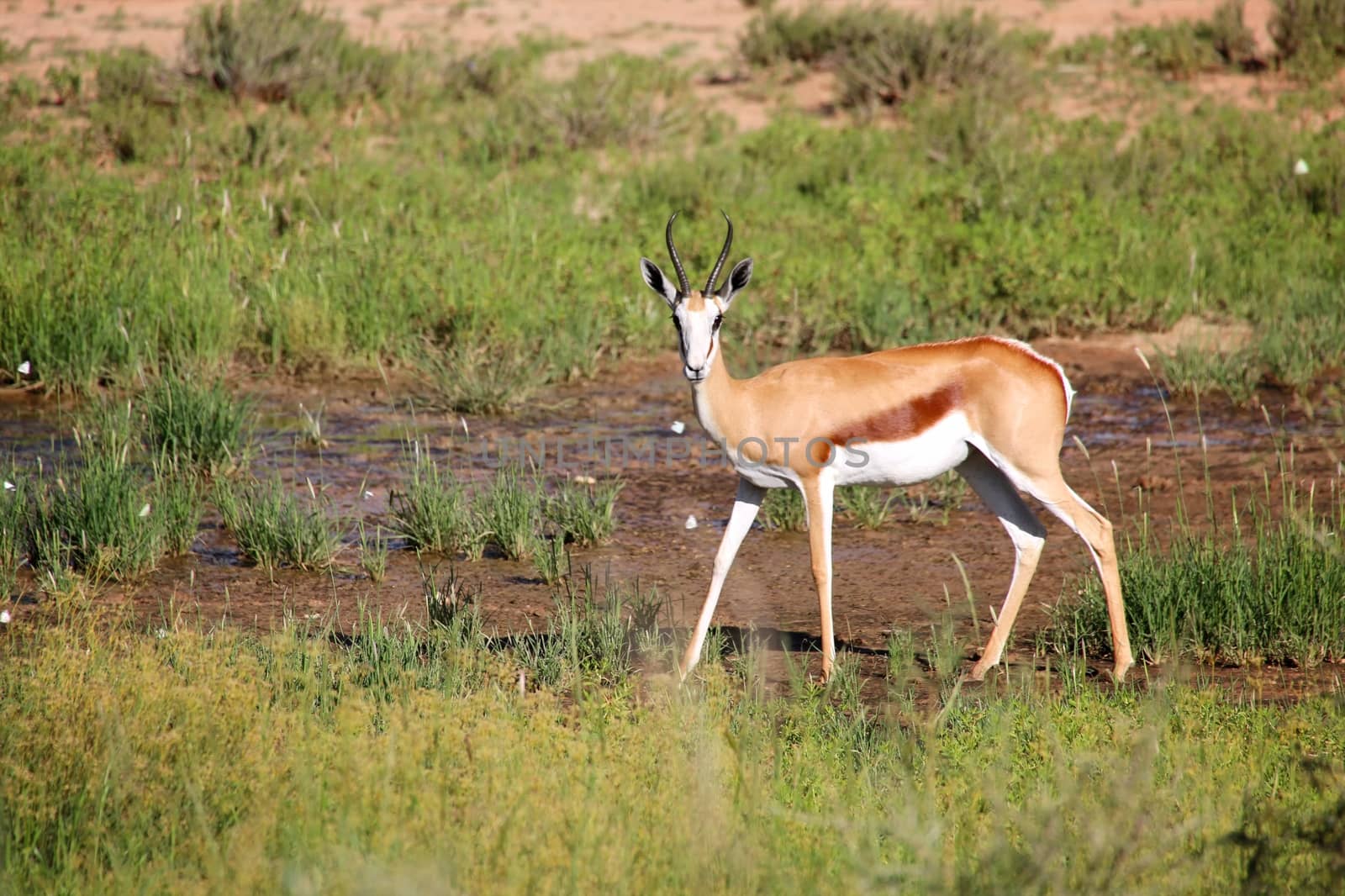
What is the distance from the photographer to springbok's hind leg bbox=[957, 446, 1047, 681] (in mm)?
6289

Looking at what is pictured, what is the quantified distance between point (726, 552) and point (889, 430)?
0.79m

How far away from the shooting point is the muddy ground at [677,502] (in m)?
6.93

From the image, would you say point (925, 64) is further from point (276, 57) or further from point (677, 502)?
point (677, 502)

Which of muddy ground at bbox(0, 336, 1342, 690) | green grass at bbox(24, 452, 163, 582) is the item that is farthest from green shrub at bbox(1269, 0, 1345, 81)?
green grass at bbox(24, 452, 163, 582)

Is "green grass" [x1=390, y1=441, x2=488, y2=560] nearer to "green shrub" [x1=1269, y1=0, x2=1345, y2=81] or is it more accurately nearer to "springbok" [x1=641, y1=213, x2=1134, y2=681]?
"springbok" [x1=641, y1=213, x2=1134, y2=681]

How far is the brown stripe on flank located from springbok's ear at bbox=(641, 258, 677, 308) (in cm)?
83

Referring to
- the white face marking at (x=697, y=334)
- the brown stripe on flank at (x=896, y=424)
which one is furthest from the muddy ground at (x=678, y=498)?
the white face marking at (x=697, y=334)

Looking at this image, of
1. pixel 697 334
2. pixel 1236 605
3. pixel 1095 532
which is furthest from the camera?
pixel 1095 532

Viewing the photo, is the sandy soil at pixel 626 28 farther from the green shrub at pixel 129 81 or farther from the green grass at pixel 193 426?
the green grass at pixel 193 426

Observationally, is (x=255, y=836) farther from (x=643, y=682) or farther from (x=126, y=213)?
(x=126, y=213)

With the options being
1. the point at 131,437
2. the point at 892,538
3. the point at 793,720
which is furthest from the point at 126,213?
the point at 793,720

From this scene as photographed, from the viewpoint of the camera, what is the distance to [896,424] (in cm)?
606

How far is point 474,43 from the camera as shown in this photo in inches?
858

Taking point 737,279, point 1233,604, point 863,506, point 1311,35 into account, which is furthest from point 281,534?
point 1311,35
